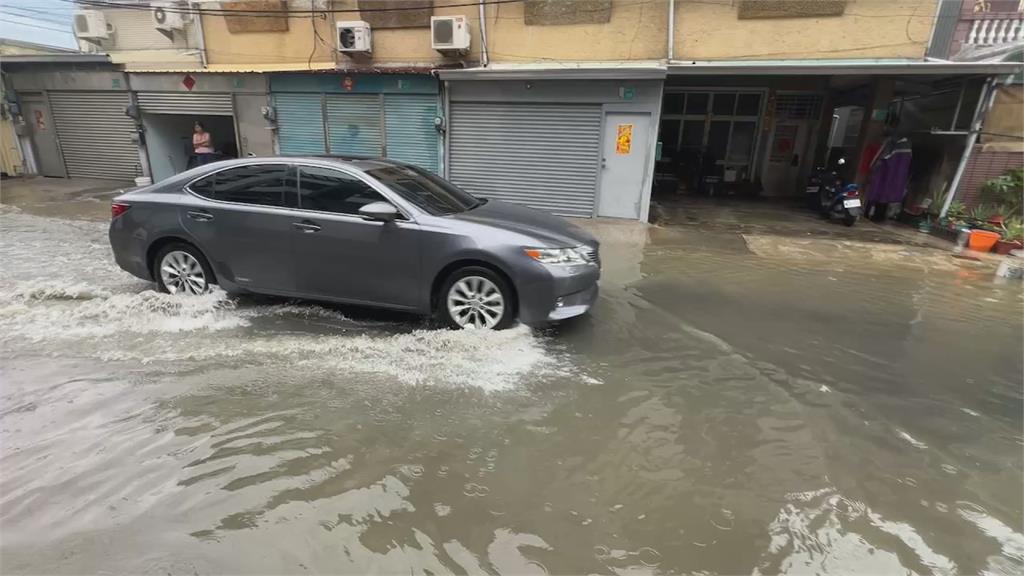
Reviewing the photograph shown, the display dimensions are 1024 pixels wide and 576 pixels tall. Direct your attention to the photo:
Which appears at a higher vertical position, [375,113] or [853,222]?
[375,113]

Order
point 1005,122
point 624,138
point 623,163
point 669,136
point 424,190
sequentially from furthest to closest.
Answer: point 669,136, point 623,163, point 624,138, point 1005,122, point 424,190

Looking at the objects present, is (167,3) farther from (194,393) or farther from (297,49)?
(194,393)

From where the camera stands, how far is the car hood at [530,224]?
4.33m

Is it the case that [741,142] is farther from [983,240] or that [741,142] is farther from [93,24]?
[93,24]

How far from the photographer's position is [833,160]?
1190 centimetres

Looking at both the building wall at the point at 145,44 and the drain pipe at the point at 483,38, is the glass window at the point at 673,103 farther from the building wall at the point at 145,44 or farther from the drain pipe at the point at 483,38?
the building wall at the point at 145,44

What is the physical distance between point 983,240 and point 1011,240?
1.06ft

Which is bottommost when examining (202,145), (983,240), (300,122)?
(983,240)

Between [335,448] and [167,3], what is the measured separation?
13324 millimetres

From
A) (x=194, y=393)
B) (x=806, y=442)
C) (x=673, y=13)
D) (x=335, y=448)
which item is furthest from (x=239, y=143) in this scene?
(x=806, y=442)

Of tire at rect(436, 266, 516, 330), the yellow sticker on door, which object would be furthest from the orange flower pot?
tire at rect(436, 266, 516, 330)

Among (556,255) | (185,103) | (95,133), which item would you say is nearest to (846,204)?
(556,255)

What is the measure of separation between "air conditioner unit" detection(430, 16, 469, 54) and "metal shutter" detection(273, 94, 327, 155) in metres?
3.04

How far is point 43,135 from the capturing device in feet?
46.0
